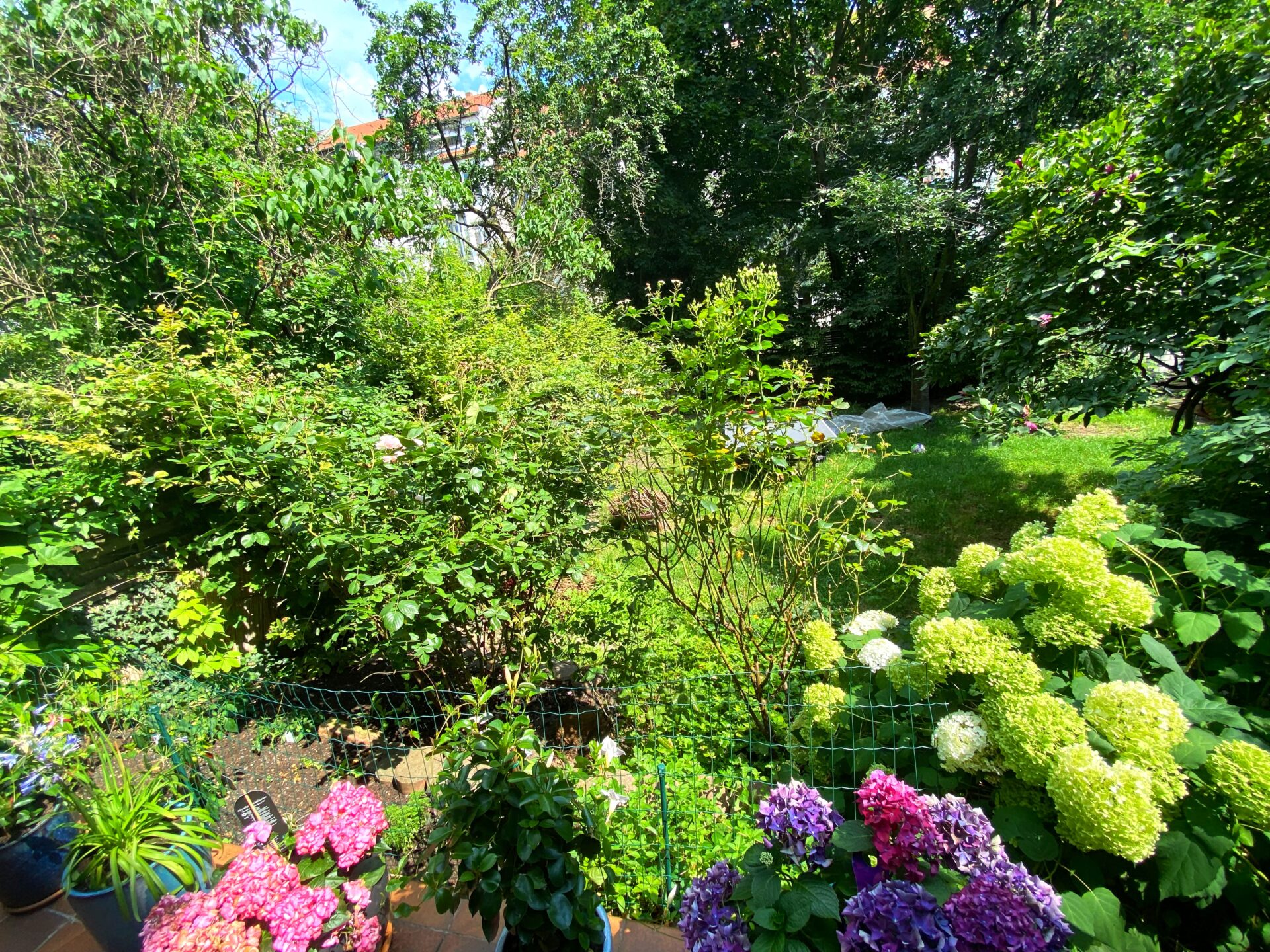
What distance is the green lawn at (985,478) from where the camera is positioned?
4398 millimetres

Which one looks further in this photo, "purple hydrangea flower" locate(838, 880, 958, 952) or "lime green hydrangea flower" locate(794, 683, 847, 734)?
"lime green hydrangea flower" locate(794, 683, 847, 734)

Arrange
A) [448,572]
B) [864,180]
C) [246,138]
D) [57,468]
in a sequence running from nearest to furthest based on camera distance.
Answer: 1. [448,572]
2. [57,468]
3. [246,138]
4. [864,180]

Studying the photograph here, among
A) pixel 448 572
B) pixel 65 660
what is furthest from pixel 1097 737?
pixel 65 660

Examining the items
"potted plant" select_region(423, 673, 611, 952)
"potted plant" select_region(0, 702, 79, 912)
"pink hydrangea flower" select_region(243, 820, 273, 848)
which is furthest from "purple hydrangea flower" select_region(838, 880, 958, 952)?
"potted plant" select_region(0, 702, 79, 912)

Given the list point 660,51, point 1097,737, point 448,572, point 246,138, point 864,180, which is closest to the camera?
point 1097,737

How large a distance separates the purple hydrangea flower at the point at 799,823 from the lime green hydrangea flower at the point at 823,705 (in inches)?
27.1

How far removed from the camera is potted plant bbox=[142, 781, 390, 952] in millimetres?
1185

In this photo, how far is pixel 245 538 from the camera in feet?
7.38

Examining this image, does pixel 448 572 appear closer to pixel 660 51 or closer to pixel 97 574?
pixel 97 574

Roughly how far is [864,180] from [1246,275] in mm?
6985

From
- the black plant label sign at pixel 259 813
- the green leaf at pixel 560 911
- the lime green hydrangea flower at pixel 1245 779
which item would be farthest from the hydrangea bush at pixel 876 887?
the black plant label sign at pixel 259 813

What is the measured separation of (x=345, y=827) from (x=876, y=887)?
129 centimetres

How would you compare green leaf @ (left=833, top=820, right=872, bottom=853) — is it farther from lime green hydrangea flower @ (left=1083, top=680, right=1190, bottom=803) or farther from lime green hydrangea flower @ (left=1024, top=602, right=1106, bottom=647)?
lime green hydrangea flower @ (left=1024, top=602, right=1106, bottom=647)

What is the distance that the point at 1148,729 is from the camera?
1218 millimetres
